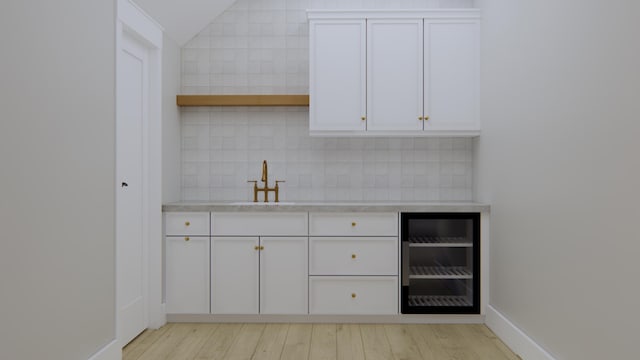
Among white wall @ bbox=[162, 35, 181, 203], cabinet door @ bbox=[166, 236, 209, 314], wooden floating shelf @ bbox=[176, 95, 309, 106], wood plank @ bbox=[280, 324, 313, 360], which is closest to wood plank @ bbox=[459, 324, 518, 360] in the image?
wood plank @ bbox=[280, 324, 313, 360]

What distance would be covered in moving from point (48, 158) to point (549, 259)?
239cm

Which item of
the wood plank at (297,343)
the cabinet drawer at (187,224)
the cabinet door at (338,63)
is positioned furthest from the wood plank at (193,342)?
the cabinet door at (338,63)

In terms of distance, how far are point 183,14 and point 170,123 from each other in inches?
32.0

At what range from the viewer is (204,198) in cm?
379

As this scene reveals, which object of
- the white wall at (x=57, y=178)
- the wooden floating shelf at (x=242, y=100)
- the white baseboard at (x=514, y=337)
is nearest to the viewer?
the white wall at (x=57, y=178)

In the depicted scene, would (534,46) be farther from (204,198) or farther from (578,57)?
(204,198)

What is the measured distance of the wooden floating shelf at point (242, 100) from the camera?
3623 mm

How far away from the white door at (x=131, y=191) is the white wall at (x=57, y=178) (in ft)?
1.21

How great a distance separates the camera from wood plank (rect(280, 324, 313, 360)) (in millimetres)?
2678

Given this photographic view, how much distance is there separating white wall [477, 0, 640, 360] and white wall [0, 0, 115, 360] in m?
2.29

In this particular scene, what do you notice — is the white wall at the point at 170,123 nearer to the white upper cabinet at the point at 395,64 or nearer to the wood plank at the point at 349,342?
the white upper cabinet at the point at 395,64

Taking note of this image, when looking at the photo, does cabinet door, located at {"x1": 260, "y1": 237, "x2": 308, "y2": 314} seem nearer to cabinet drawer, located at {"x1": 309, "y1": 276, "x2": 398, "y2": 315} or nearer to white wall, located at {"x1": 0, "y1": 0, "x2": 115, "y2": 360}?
cabinet drawer, located at {"x1": 309, "y1": 276, "x2": 398, "y2": 315}

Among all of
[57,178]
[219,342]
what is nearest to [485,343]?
[219,342]

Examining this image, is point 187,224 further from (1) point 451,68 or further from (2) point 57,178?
(1) point 451,68
